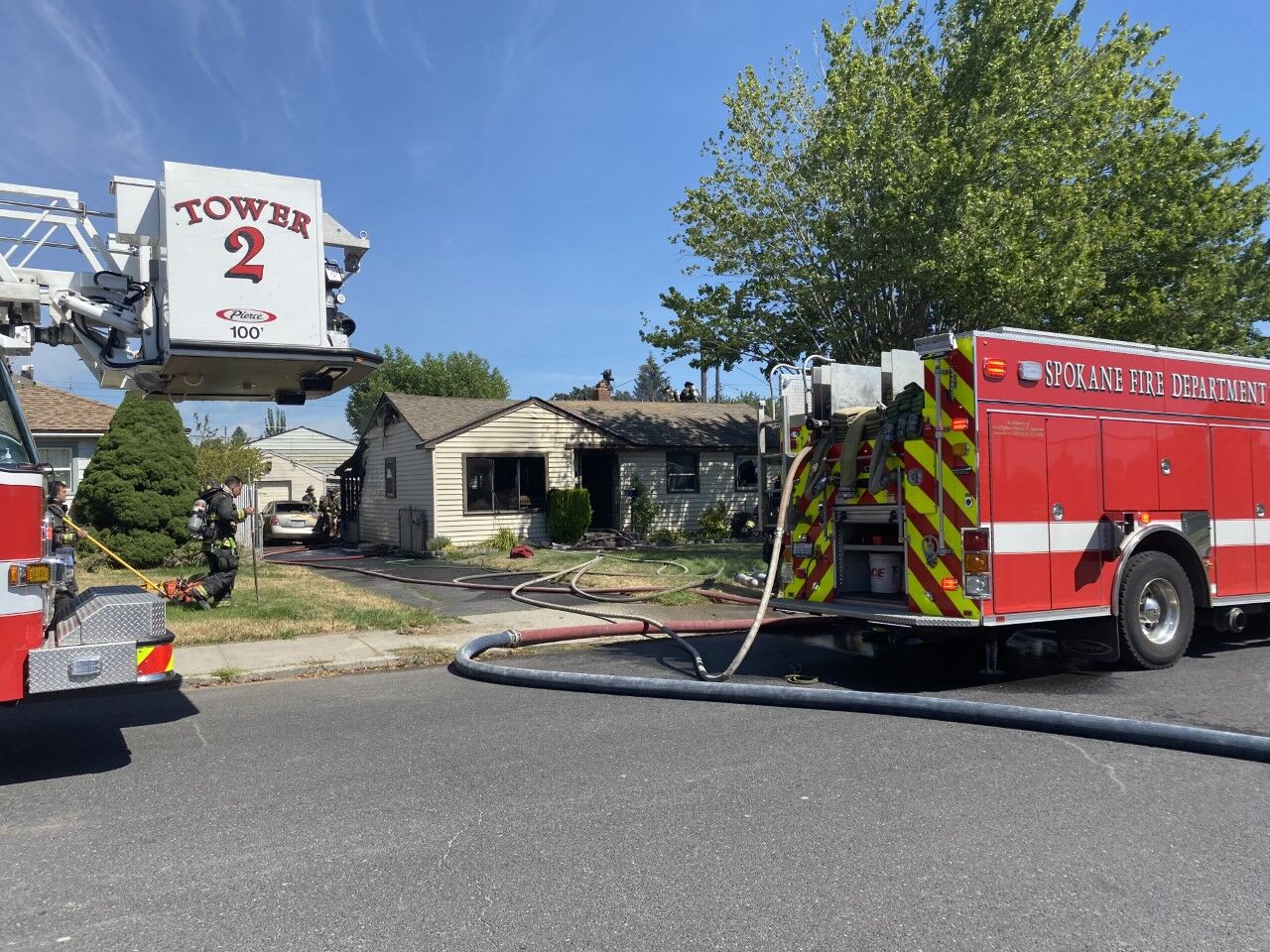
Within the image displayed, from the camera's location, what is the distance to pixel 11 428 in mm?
5625

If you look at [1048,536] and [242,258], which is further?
[1048,536]

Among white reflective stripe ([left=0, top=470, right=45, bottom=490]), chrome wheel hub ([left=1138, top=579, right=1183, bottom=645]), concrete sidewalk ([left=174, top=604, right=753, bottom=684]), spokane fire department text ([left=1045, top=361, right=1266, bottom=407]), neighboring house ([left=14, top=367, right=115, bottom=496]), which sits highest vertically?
neighboring house ([left=14, top=367, right=115, bottom=496])

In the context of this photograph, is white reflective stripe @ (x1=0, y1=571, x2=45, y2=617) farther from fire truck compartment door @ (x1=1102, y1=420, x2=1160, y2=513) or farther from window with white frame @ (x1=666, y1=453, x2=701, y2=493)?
window with white frame @ (x1=666, y1=453, x2=701, y2=493)

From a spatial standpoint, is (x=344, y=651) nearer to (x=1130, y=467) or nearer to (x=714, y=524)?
(x=1130, y=467)

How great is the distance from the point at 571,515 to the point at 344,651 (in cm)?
1228

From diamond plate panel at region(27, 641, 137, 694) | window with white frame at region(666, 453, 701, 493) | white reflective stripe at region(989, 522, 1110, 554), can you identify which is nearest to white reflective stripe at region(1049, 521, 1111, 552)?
white reflective stripe at region(989, 522, 1110, 554)

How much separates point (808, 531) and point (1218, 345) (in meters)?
14.8

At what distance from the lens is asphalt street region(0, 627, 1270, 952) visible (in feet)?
11.5

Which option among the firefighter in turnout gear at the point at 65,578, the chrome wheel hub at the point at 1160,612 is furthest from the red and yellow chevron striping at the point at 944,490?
the firefighter in turnout gear at the point at 65,578

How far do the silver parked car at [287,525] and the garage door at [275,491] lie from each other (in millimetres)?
13747

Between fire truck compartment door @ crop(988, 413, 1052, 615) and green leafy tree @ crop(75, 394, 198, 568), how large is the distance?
51.6 ft

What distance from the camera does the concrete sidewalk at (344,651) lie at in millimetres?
8578

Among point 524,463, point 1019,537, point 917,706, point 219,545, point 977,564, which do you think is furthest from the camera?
point 524,463

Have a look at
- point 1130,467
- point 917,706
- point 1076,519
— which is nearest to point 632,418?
point 1130,467
